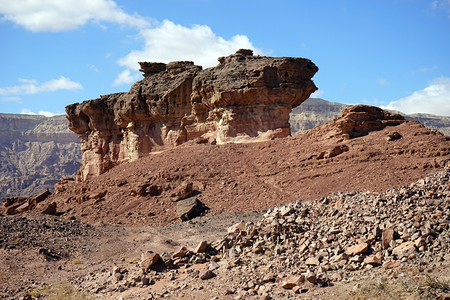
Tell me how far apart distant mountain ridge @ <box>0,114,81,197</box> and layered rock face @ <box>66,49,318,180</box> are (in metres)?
59.8

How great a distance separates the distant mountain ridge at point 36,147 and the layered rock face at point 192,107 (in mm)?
59821

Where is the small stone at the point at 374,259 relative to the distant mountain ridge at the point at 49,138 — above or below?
below

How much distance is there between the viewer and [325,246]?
10.4 meters

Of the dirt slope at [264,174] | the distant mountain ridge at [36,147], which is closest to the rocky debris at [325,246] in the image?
the dirt slope at [264,174]

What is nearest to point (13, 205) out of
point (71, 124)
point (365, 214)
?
point (71, 124)

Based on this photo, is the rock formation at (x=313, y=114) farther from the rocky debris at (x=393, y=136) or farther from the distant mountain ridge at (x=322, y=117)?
the rocky debris at (x=393, y=136)

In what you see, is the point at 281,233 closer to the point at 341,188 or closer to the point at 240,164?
the point at 341,188

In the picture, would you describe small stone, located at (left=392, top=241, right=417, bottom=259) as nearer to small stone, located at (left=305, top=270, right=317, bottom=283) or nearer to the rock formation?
small stone, located at (left=305, top=270, right=317, bottom=283)

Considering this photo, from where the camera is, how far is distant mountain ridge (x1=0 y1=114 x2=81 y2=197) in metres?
104

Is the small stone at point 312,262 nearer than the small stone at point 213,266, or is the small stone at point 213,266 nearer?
the small stone at point 312,262

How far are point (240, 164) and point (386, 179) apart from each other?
790cm

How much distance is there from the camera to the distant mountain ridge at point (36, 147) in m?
104

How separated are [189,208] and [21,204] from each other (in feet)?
44.4

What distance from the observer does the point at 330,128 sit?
2409 centimetres
